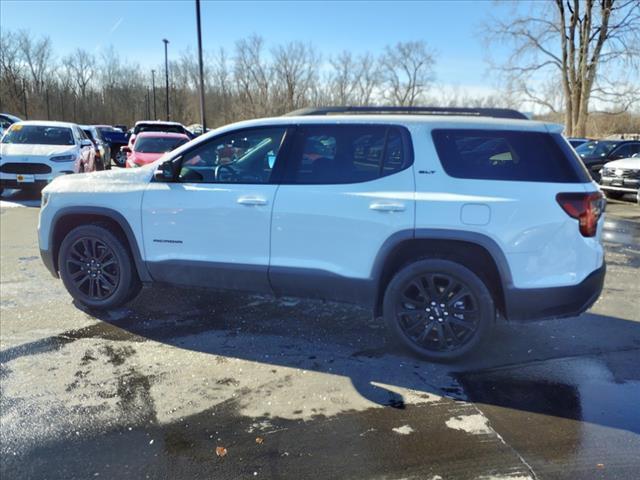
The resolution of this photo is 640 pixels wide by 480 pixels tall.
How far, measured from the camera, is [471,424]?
123 inches

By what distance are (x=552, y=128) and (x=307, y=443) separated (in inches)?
110

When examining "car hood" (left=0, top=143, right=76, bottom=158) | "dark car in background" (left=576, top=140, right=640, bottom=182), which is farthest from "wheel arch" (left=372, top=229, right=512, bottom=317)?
"dark car in background" (left=576, top=140, right=640, bottom=182)

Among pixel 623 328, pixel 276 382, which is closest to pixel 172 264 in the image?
pixel 276 382

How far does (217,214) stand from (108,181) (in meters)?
1.21

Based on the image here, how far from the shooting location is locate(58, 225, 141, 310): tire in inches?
184

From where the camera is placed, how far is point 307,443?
9.54 ft

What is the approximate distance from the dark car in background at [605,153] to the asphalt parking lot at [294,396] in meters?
13.5

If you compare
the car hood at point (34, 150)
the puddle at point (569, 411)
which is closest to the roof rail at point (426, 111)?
the puddle at point (569, 411)

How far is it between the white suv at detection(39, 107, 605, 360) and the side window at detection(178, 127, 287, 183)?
0.01 metres

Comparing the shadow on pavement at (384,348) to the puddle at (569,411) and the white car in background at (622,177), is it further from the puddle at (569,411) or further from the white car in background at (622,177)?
the white car in background at (622,177)

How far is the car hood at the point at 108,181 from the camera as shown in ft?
14.9

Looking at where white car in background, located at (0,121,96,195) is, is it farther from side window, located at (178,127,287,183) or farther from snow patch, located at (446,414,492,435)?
snow patch, located at (446,414,492,435)

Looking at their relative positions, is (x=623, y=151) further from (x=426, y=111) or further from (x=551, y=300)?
(x=551, y=300)

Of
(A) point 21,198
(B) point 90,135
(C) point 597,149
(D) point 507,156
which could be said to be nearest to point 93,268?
(D) point 507,156
